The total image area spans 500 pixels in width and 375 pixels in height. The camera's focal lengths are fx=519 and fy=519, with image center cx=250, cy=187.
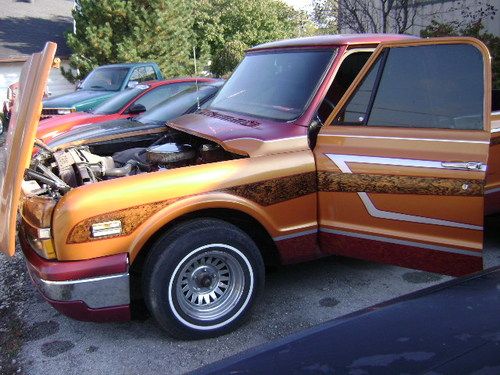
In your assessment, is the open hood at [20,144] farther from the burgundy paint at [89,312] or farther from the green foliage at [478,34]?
the green foliage at [478,34]

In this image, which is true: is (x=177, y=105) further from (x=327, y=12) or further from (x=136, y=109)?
(x=327, y=12)

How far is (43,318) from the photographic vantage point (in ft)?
12.8

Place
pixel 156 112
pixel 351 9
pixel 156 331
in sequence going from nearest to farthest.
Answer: pixel 156 331 < pixel 156 112 < pixel 351 9

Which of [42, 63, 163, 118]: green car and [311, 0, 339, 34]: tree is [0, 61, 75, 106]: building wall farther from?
[311, 0, 339, 34]: tree

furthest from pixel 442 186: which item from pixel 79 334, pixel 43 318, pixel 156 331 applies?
pixel 43 318

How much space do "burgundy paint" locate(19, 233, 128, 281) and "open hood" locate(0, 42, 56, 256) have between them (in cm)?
24

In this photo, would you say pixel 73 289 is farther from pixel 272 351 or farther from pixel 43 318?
pixel 272 351

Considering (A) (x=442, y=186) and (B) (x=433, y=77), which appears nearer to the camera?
(A) (x=442, y=186)

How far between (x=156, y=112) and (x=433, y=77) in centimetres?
391

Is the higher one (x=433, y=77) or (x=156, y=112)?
(x=433, y=77)

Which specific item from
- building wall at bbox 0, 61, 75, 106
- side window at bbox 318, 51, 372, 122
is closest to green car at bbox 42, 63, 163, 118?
side window at bbox 318, 51, 372, 122

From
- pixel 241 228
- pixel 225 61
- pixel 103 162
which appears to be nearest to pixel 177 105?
pixel 103 162

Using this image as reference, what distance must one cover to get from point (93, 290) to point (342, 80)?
235cm

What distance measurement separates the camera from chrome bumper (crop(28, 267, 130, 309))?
307 centimetres
